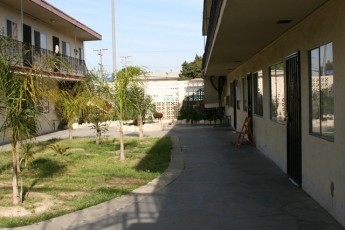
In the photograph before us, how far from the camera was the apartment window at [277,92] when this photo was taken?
10.6 meters

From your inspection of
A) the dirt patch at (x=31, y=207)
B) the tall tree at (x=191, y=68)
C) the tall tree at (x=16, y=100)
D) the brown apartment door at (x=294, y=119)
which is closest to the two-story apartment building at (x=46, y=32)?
the dirt patch at (x=31, y=207)

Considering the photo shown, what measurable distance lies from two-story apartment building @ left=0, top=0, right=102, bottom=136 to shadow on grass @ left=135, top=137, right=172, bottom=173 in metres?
3.77

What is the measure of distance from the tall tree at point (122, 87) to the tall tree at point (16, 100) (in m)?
5.25

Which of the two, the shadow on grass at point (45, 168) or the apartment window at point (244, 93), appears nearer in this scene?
the shadow on grass at point (45, 168)

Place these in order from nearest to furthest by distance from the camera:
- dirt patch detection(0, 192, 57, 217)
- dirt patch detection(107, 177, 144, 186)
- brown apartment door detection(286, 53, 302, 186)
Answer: dirt patch detection(0, 192, 57, 217), brown apartment door detection(286, 53, 302, 186), dirt patch detection(107, 177, 144, 186)

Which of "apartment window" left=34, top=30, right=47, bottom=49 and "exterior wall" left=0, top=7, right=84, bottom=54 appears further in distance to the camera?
"apartment window" left=34, top=30, right=47, bottom=49

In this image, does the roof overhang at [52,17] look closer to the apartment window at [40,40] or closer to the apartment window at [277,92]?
the apartment window at [40,40]

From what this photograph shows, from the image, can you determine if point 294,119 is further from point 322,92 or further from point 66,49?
point 66,49

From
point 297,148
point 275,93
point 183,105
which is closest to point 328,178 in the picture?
point 297,148

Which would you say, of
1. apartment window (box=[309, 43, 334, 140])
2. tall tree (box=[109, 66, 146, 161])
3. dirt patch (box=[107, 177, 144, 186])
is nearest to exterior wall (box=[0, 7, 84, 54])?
tall tree (box=[109, 66, 146, 161])

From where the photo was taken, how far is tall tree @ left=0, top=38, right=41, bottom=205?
724 cm

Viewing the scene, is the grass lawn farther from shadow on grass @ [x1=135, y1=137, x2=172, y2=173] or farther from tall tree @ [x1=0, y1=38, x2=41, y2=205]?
tall tree @ [x1=0, y1=38, x2=41, y2=205]

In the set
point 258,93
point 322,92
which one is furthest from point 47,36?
point 322,92

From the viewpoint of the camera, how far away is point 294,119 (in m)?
9.14
